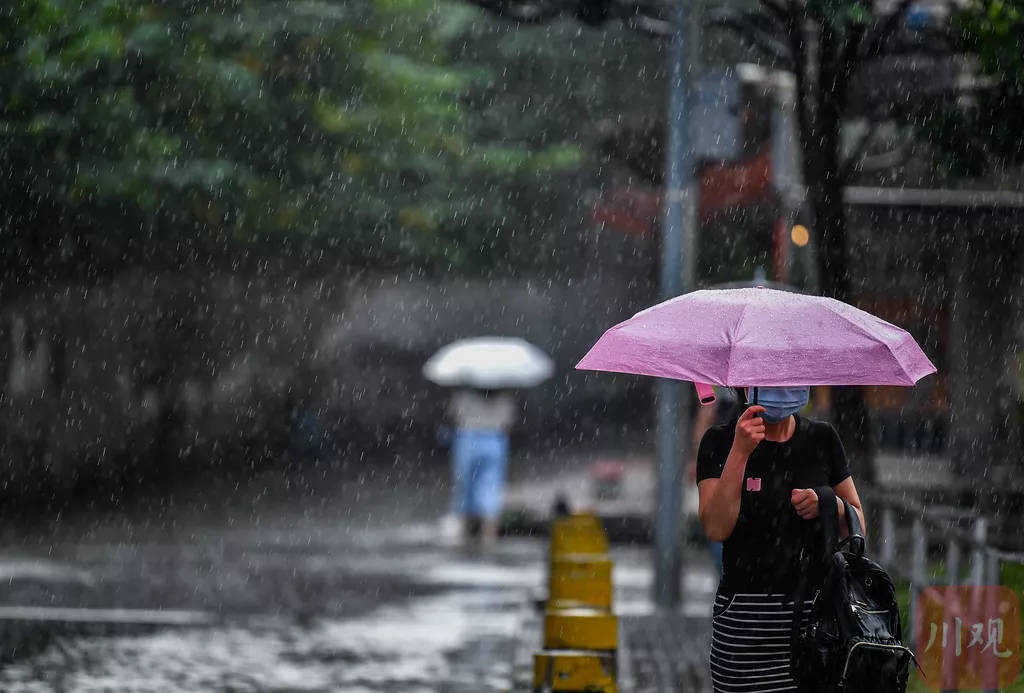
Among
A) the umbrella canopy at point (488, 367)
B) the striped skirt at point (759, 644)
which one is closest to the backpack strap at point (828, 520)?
the striped skirt at point (759, 644)

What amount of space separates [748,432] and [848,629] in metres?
0.64

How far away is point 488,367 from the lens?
1806 cm

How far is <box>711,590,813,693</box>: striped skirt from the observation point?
5133mm

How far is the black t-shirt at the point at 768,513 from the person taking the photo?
5.15 meters

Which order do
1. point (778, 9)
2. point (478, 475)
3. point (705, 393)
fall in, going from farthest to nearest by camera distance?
point (478, 475) < point (778, 9) < point (705, 393)

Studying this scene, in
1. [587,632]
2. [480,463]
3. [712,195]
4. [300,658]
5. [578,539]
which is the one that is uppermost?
[712,195]

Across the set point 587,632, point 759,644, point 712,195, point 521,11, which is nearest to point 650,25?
point 521,11

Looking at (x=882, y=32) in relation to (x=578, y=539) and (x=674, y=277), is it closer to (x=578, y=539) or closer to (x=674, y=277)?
(x=674, y=277)

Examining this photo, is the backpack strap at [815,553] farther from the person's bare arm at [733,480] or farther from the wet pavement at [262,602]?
the wet pavement at [262,602]

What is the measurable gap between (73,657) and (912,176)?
14.6 metres

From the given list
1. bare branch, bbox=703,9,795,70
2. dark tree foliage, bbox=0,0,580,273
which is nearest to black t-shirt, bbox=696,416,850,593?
bare branch, bbox=703,9,795,70

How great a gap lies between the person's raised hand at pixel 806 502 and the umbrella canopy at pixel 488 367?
12.6 meters

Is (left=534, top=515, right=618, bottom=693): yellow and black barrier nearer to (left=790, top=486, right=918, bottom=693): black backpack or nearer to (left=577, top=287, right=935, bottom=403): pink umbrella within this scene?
(left=577, top=287, right=935, bottom=403): pink umbrella

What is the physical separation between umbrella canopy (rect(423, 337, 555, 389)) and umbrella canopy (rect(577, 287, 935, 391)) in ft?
40.0
